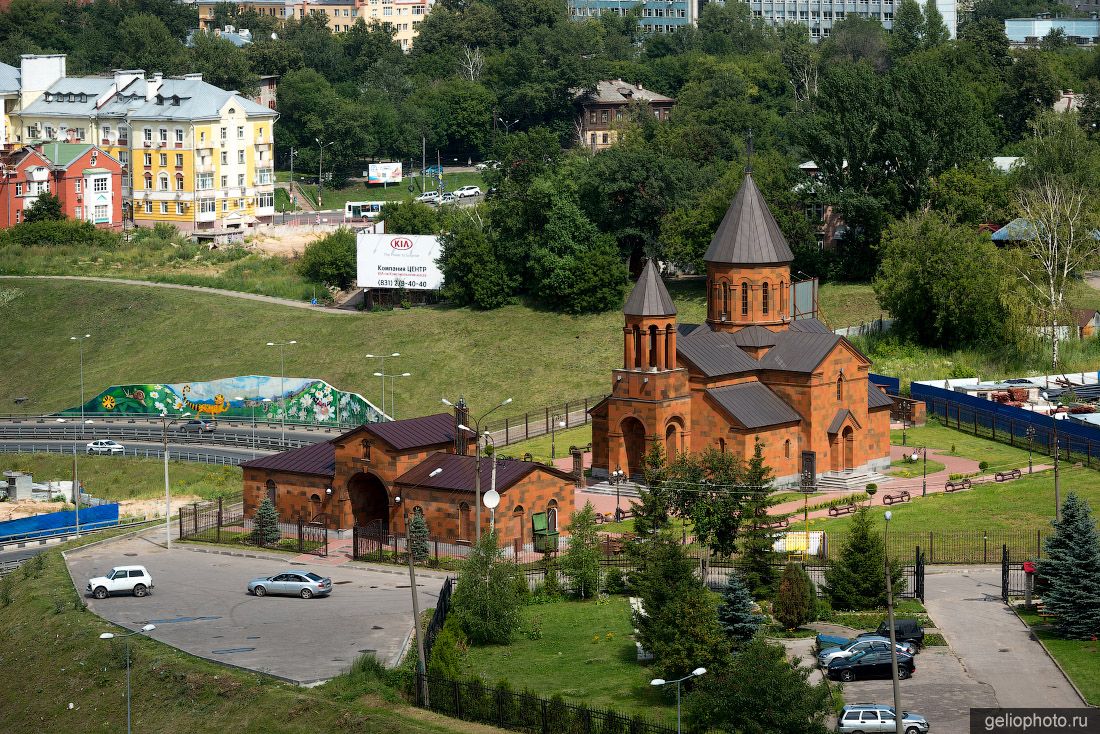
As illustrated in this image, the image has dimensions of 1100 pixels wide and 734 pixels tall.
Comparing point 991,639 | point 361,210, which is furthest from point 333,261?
point 991,639

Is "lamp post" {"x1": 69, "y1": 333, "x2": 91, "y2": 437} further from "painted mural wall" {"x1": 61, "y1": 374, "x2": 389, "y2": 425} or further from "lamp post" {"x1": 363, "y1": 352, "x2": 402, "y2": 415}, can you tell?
"lamp post" {"x1": 363, "y1": 352, "x2": 402, "y2": 415}

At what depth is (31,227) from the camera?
145m

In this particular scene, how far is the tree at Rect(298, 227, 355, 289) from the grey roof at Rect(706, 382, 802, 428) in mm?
58427

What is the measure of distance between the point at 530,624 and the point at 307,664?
7965 millimetres

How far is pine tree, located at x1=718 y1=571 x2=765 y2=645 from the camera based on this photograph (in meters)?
54.5

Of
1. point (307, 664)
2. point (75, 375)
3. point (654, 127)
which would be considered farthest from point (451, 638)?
point (654, 127)

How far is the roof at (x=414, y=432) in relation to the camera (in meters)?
73.4

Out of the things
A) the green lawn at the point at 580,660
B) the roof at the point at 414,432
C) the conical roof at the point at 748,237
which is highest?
the conical roof at the point at 748,237

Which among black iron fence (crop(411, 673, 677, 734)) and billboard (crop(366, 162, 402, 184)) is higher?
billboard (crop(366, 162, 402, 184))

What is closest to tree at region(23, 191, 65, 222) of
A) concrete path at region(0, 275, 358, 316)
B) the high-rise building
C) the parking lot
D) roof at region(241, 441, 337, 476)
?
the high-rise building

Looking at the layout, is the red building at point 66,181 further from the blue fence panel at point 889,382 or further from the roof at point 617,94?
the blue fence panel at point 889,382

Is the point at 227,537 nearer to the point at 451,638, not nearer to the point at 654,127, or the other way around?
the point at 451,638

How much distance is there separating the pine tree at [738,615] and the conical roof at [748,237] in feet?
97.0

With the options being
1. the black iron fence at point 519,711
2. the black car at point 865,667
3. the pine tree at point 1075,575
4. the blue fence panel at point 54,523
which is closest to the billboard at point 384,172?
the blue fence panel at point 54,523
